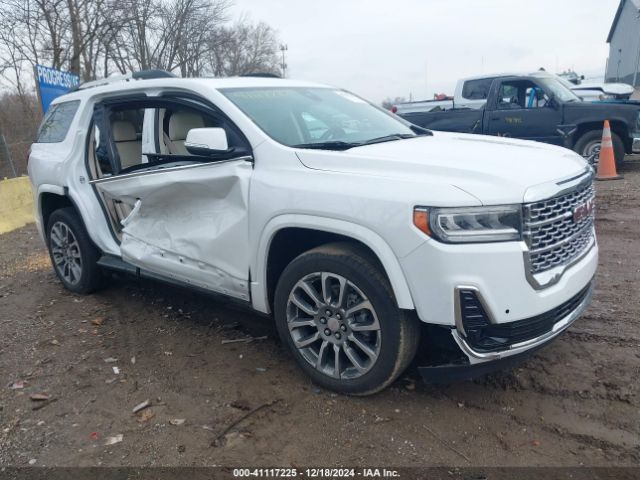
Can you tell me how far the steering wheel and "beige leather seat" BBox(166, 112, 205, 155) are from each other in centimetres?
134

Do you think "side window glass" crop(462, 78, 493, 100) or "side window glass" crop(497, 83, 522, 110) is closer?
"side window glass" crop(497, 83, 522, 110)

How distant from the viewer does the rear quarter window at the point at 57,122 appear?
5059 millimetres

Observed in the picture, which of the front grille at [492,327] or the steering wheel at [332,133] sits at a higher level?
the steering wheel at [332,133]

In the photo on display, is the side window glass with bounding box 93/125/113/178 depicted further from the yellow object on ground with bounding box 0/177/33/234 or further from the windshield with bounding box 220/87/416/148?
the yellow object on ground with bounding box 0/177/33/234

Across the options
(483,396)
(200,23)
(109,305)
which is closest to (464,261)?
(483,396)

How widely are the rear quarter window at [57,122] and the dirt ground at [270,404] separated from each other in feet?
6.00

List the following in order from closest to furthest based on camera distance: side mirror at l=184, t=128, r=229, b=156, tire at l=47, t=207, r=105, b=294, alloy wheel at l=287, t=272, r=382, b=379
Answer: alloy wheel at l=287, t=272, r=382, b=379 → side mirror at l=184, t=128, r=229, b=156 → tire at l=47, t=207, r=105, b=294

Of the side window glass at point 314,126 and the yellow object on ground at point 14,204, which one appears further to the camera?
the yellow object on ground at point 14,204

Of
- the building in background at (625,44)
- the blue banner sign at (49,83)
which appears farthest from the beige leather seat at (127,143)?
the building in background at (625,44)

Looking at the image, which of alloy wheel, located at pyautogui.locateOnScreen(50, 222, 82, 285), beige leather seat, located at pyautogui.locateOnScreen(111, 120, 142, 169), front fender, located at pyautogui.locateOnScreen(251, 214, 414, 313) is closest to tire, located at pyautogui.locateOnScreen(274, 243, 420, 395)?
front fender, located at pyautogui.locateOnScreen(251, 214, 414, 313)

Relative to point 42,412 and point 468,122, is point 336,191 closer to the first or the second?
point 42,412

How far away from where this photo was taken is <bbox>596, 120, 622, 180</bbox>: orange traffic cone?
32.4ft

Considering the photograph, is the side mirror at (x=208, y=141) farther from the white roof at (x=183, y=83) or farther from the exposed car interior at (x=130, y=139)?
the exposed car interior at (x=130, y=139)

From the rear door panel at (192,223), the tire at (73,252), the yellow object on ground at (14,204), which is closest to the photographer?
the rear door panel at (192,223)
